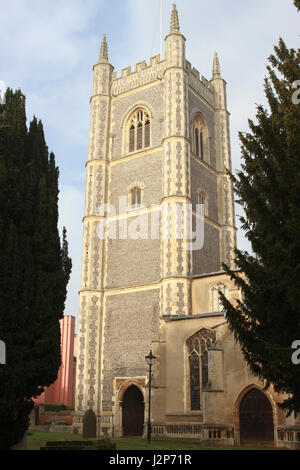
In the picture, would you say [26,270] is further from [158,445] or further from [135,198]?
[135,198]

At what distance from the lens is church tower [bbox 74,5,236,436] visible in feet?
83.9

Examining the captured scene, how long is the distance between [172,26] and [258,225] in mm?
25464

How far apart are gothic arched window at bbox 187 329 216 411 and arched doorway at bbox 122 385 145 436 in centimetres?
542

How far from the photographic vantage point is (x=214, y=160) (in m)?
32.9

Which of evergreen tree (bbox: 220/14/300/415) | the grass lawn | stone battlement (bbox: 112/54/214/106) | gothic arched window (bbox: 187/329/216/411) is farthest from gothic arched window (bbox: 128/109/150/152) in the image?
evergreen tree (bbox: 220/14/300/415)

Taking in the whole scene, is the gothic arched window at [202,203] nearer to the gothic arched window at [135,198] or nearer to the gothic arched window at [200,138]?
the gothic arched window at [200,138]

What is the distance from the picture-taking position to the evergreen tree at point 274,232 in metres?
8.48

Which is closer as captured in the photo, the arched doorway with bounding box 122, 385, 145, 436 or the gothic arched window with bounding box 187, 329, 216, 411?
the gothic arched window with bounding box 187, 329, 216, 411

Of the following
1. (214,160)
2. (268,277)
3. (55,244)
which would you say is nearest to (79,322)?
(214,160)

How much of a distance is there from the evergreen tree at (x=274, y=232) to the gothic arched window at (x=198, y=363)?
11.4 m

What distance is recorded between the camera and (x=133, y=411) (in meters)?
26.3

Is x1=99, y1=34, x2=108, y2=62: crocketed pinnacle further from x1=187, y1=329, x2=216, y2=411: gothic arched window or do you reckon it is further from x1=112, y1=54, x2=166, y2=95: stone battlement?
x1=187, y1=329, x2=216, y2=411: gothic arched window

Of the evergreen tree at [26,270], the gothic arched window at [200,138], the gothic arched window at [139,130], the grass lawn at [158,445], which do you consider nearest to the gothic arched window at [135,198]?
the gothic arched window at [139,130]
